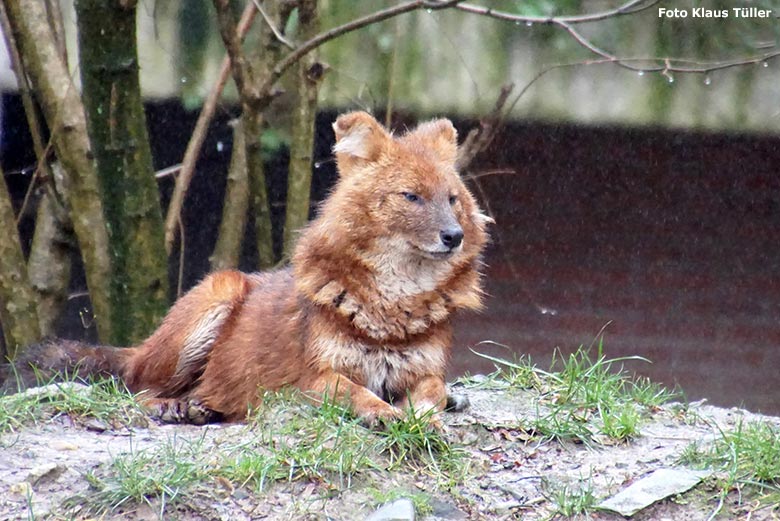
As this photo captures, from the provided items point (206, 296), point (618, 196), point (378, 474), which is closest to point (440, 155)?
point (206, 296)

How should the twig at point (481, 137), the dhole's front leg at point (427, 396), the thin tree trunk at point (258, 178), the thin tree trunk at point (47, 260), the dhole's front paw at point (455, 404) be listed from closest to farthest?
1. the dhole's front leg at point (427, 396)
2. the dhole's front paw at point (455, 404)
3. the thin tree trunk at point (258, 178)
4. the twig at point (481, 137)
5. the thin tree trunk at point (47, 260)

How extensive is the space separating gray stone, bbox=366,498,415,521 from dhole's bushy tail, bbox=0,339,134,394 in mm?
1859

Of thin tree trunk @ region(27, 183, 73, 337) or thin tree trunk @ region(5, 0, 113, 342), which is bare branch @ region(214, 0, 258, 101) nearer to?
thin tree trunk @ region(5, 0, 113, 342)

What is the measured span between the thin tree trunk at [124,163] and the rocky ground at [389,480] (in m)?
1.91

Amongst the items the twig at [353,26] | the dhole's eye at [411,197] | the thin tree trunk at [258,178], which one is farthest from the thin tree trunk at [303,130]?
the dhole's eye at [411,197]

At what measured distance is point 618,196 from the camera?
884cm

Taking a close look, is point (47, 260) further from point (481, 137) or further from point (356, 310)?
point (356, 310)

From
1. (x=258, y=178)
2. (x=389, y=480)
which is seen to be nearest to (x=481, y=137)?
(x=258, y=178)

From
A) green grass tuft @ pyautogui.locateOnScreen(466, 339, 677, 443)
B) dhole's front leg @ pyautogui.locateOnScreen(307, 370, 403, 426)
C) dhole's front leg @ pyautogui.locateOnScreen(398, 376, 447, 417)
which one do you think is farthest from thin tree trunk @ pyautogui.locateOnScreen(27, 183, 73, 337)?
dhole's front leg @ pyautogui.locateOnScreen(398, 376, 447, 417)

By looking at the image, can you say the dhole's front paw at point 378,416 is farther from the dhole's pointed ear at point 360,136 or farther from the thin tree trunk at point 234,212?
the thin tree trunk at point 234,212

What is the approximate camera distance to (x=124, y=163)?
6.17 meters

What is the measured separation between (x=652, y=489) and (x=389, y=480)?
92 centimetres

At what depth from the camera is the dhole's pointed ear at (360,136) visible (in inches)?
193

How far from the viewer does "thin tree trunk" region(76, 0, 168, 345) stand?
5883 mm
